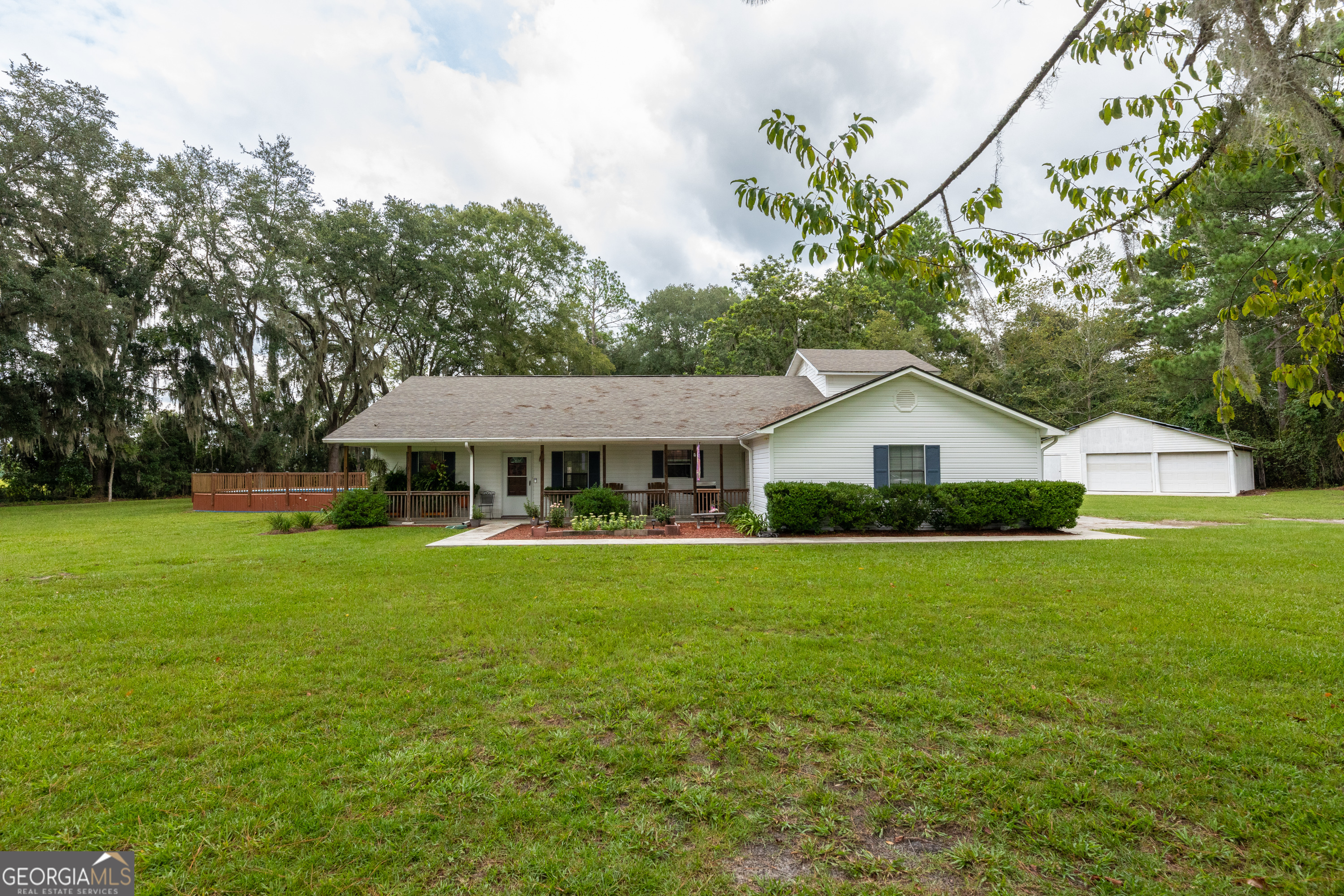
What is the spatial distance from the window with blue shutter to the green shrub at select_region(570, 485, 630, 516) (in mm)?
6177

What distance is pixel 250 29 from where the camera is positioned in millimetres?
9602

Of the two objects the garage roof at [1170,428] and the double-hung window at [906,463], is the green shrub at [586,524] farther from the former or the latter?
the garage roof at [1170,428]

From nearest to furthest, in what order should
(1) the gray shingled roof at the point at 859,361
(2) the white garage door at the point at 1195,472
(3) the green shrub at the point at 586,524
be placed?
(3) the green shrub at the point at 586,524 → (1) the gray shingled roof at the point at 859,361 → (2) the white garage door at the point at 1195,472

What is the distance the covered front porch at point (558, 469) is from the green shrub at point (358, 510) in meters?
1.61

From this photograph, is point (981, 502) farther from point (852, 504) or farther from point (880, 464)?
point (852, 504)

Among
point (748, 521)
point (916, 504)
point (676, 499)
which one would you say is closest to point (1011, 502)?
point (916, 504)

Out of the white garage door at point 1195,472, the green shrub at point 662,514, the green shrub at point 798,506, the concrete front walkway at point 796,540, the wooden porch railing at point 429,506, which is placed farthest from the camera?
the white garage door at point 1195,472

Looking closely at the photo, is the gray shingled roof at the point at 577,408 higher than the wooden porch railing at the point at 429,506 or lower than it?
higher

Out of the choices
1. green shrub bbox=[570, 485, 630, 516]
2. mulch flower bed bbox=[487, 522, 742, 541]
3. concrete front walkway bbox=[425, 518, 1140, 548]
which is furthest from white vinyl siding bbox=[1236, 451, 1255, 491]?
green shrub bbox=[570, 485, 630, 516]

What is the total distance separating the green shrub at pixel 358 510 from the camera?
14.7 meters

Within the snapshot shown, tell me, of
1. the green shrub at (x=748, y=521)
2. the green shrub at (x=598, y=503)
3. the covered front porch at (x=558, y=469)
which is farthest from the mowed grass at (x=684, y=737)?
the covered front porch at (x=558, y=469)

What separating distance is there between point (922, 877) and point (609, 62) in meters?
6.91

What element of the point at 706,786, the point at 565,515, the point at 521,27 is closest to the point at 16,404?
the point at 565,515

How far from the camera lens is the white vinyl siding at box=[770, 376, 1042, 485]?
13039 mm
